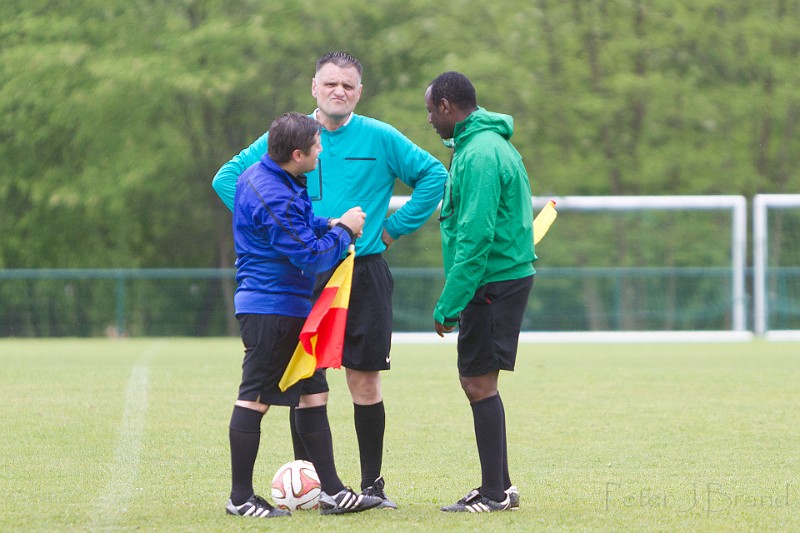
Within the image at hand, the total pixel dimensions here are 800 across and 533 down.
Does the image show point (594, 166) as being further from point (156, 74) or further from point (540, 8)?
point (156, 74)

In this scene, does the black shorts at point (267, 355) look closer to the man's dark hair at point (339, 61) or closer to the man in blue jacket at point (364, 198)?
the man in blue jacket at point (364, 198)

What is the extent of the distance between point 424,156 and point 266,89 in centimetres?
2457

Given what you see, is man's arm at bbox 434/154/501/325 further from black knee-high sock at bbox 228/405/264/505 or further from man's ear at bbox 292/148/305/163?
black knee-high sock at bbox 228/405/264/505

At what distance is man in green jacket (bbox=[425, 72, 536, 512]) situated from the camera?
564 centimetres

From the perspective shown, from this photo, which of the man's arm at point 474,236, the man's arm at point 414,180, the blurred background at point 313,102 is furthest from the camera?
the blurred background at point 313,102

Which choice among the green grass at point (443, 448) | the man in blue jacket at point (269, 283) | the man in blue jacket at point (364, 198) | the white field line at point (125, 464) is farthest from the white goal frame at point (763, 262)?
the man in blue jacket at point (269, 283)

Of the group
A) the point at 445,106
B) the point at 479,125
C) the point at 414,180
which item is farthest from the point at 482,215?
the point at 414,180

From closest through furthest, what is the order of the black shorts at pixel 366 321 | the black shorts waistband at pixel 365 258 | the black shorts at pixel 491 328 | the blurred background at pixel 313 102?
the black shorts at pixel 491 328 < the black shorts at pixel 366 321 < the black shorts waistband at pixel 365 258 < the blurred background at pixel 313 102

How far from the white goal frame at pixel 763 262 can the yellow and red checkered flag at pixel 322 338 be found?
18127mm

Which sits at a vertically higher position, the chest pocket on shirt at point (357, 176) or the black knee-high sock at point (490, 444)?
the chest pocket on shirt at point (357, 176)

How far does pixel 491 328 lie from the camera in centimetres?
579

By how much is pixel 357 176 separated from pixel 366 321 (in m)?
0.72

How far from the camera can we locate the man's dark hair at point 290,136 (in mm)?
5645

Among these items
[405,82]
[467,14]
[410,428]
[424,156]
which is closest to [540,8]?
[467,14]
